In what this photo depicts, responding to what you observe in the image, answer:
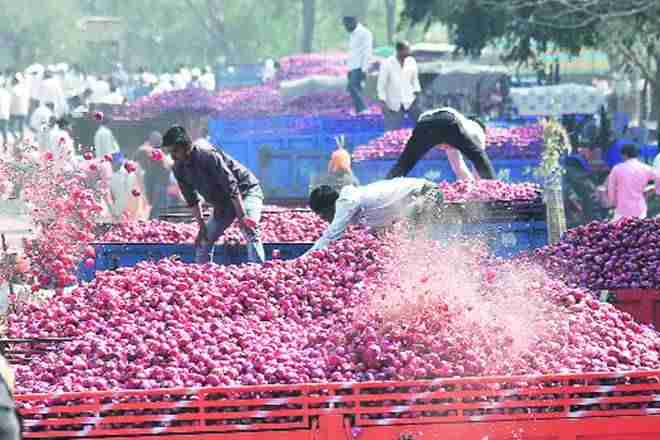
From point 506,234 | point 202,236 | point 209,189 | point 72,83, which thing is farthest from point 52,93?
point 506,234

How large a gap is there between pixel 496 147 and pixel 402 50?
5121mm

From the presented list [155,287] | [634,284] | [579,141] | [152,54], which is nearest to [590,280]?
[634,284]

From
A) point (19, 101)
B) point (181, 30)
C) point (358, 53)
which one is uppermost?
point (181, 30)

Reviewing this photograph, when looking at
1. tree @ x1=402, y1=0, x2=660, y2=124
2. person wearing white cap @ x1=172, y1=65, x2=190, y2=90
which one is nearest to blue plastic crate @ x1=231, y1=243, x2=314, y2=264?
tree @ x1=402, y1=0, x2=660, y2=124

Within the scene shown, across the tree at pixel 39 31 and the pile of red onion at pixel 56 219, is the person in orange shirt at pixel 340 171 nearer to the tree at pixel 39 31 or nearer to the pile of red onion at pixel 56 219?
the pile of red onion at pixel 56 219

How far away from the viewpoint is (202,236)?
1072 centimetres

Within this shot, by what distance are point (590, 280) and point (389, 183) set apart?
2.11 meters

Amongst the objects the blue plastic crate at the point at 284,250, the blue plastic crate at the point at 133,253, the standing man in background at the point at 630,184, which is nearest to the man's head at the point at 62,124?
the standing man in background at the point at 630,184

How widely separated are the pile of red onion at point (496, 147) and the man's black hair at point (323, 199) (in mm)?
5885

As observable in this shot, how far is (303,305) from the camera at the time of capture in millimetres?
7566

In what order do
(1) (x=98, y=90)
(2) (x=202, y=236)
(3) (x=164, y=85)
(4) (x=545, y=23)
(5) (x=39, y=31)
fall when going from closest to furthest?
(2) (x=202, y=236), (4) (x=545, y=23), (1) (x=98, y=90), (3) (x=164, y=85), (5) (x=39, y=31)

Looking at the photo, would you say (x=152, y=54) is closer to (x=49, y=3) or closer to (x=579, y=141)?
(x=49, y=3)

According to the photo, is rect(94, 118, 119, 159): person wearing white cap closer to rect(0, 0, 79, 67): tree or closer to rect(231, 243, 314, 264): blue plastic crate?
rect(231, 243, 314, 264): blue plastic crate

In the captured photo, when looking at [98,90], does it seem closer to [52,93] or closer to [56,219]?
[52,93]
